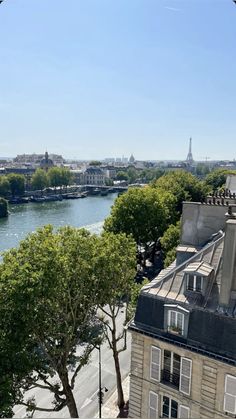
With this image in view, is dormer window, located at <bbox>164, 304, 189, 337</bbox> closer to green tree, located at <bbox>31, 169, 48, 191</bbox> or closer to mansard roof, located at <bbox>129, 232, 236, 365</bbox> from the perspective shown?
mansard roof, located at <bbox>129, 232, 236, 365</bbox>

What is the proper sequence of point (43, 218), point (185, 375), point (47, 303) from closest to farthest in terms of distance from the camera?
point (185, 375)
point (47, 303)
point (43, 218)

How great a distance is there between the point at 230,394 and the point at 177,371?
195cm

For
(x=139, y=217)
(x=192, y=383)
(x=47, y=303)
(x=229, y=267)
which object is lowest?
(x=192, y=383)

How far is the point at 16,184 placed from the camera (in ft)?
357

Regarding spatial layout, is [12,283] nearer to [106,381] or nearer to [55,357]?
[55,357]

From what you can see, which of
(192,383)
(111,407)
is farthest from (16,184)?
(192,383)

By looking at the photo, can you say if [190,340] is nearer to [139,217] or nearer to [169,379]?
[169,379]

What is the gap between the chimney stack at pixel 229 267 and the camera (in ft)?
38.6

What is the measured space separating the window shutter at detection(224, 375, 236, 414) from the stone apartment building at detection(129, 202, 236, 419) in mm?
33

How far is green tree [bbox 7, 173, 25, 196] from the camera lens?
355ft

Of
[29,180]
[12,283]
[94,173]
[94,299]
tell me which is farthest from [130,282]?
[94,173]

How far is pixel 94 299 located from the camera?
17.3m

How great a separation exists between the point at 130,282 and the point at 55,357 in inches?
230

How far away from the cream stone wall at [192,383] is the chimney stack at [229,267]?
7.11ft
